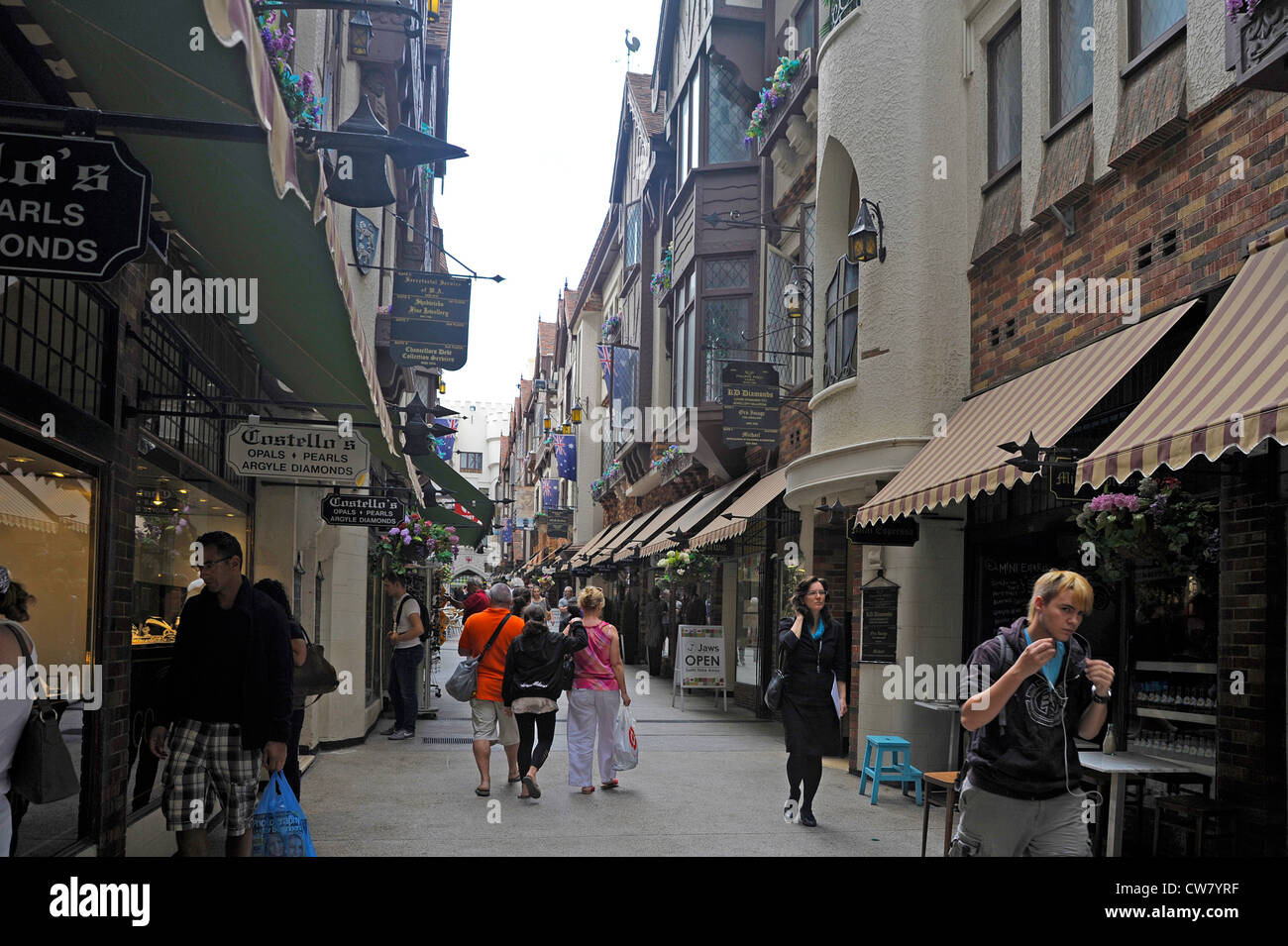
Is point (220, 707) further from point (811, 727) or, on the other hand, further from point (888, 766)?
point (888, 766)

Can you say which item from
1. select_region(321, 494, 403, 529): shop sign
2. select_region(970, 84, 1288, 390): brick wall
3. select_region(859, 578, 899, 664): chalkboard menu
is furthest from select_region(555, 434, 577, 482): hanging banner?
select_region(970, 84, 1288, 390): brick wall

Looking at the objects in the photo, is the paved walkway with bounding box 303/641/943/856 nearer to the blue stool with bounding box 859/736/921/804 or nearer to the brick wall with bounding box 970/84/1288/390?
the blue stool with bounding box 859/736/921/804

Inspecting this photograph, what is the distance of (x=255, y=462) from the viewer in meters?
8.52

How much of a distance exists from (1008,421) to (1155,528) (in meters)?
2.31

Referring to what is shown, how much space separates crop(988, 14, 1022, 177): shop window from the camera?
423 inches

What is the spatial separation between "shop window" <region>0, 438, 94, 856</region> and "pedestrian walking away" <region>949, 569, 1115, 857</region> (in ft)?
13.3

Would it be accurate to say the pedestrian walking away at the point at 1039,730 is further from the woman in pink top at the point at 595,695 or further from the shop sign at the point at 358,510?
the shop sign at the point at 358,510

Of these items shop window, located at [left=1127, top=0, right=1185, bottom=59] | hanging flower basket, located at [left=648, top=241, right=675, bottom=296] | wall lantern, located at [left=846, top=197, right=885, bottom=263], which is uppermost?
hanging flower basket, located at [left=648, top=241, right=675, bottom=296]

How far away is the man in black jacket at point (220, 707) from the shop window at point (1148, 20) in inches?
267

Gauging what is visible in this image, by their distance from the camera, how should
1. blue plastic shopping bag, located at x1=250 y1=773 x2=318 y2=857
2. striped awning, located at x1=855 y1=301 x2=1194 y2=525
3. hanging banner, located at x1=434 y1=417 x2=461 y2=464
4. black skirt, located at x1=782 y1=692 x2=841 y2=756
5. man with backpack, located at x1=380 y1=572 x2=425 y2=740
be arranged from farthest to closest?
hanging banner, located at x1=434 y1=417 x2=461 y2=464, man with backpack, located at x1=380 y1=572 x2=425 y2=740, black skirt, located at x1=782 y1=692 x2=841 y2=756, striped awning, located at x1=855 y1=301 x2=1194 y2=525, blue plastic shopping bag, located at x1=250 y1=773 x2=318 y2=857

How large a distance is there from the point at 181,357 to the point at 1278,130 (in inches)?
275

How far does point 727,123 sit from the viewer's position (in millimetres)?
20578
